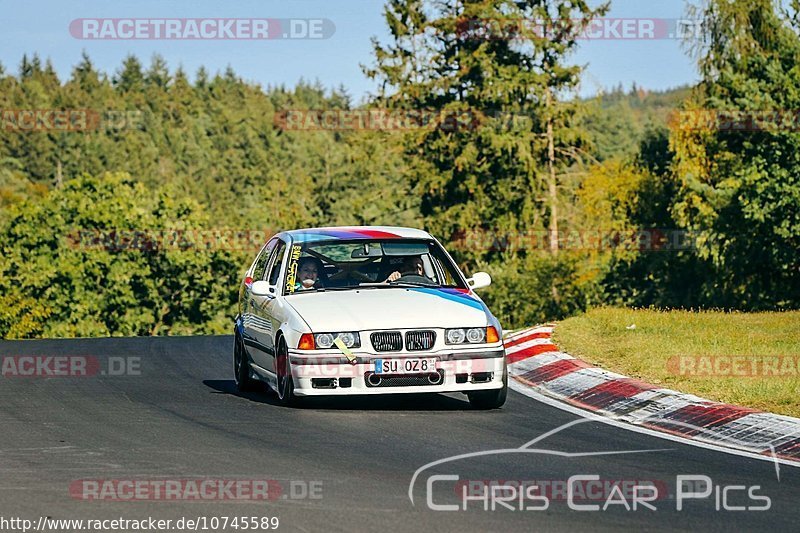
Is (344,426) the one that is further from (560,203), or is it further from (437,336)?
(560,203)

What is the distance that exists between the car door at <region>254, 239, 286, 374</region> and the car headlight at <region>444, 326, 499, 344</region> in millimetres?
1661

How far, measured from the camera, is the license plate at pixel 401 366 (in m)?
11.0

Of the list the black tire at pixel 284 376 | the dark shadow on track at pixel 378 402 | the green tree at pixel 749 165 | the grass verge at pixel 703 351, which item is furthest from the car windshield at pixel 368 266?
the green tree at pixel 749 165

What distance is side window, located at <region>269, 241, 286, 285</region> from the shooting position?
42.2 ft

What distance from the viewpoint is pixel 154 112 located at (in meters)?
169

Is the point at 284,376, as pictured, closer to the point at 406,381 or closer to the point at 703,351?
the point at 406,381

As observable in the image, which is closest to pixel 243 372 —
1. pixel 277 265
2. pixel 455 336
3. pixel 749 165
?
pixel 277 265

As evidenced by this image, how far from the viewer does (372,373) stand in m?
11.0

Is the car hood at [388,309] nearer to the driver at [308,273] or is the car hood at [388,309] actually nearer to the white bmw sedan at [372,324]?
the white bmw sedan at [372,324]

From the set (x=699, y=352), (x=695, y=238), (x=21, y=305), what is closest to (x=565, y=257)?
(x=695, y=238)

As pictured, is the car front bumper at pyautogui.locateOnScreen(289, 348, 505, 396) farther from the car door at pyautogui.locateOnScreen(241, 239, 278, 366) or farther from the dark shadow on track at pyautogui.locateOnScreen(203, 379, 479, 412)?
the car door at pyautogui.locateOnScreen(241, 239, 278, 366)

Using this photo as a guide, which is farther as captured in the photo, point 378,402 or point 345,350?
point 378,402

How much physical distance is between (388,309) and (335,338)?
0.58 metres

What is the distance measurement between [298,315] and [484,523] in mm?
4992
